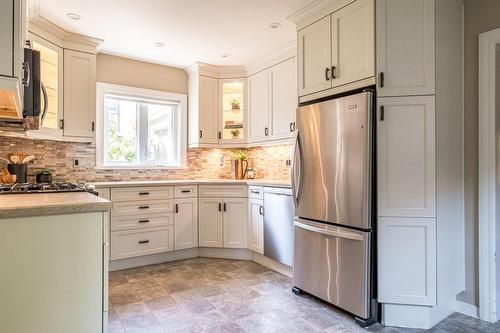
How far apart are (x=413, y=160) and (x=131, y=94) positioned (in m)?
3.41

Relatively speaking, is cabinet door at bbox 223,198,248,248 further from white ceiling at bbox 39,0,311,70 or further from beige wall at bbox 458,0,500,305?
beige wall at bbox 458,0,500,305

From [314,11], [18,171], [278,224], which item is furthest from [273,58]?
[18,171]

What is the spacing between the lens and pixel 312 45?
2795 mm

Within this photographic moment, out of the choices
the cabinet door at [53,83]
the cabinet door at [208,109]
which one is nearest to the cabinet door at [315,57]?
the cabinet door at [208,109]

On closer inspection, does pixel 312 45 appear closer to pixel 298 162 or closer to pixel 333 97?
pixel 333 97

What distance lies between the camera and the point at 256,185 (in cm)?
364

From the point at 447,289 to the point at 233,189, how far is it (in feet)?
7.81

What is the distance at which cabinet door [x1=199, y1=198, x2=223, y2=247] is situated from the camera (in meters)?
3.90

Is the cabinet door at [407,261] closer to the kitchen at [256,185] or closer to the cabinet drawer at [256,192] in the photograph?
the kitchen at [256,185]

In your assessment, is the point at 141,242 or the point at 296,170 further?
the point at 141,242

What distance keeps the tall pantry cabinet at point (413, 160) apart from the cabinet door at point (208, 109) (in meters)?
2.57

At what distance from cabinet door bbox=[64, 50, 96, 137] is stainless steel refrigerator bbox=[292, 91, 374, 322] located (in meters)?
2.37

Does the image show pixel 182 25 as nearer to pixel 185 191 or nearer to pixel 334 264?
pixel 185 191

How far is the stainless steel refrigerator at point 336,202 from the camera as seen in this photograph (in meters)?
2.24
